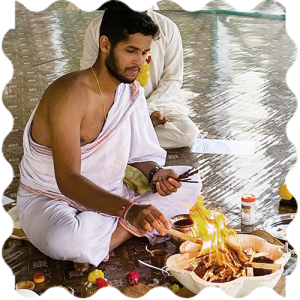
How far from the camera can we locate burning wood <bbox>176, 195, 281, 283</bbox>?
270cm

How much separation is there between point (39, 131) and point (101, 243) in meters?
0.74

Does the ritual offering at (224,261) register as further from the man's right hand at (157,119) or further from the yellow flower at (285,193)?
the man's right hand at (157,119)

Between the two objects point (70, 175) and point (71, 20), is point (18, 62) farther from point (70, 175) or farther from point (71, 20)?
point (70, 175)

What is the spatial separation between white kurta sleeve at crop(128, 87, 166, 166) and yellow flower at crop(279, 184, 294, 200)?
878 mm

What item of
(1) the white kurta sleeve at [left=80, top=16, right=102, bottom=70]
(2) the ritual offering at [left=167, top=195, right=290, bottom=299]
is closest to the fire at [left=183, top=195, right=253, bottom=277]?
(2) the ritual offering at [left=167, top=195, right=290, bottom=299]

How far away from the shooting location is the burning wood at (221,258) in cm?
270

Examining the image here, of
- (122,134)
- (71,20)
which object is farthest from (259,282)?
(71,20)

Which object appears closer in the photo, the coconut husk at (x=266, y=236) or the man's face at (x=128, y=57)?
the man's face at (x=128, y=57)

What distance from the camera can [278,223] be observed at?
372 cm

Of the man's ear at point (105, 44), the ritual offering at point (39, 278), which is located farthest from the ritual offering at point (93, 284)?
the man's ear at point (105, 44)

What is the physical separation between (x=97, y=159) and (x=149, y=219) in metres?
0.92

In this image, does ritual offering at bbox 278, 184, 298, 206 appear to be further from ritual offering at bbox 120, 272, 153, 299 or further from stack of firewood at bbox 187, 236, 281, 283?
ritual offering at bbox 120, 272, 153, 299

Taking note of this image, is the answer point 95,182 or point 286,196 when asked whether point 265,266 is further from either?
point 286,196

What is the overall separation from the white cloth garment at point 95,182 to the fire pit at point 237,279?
24.5 inches
